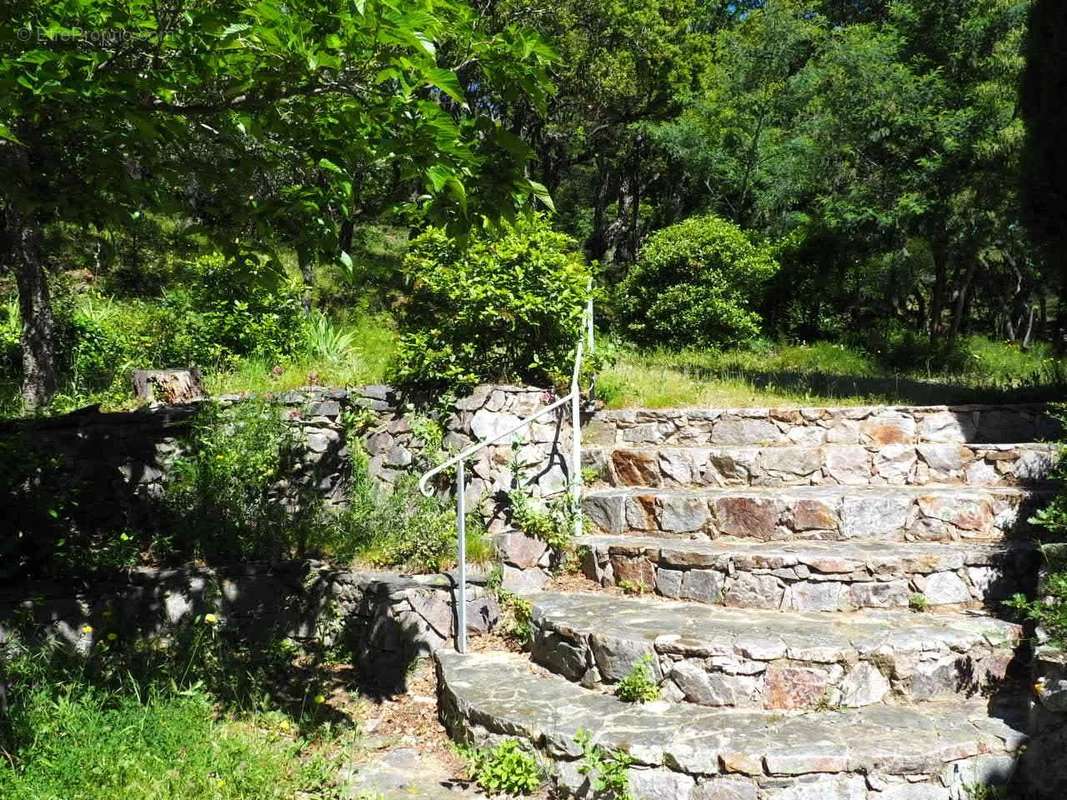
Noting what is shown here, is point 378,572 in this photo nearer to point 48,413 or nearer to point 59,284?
point 48,413

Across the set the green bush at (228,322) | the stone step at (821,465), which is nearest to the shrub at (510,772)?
the stone step at (821,465)

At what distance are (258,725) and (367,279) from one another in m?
11.2

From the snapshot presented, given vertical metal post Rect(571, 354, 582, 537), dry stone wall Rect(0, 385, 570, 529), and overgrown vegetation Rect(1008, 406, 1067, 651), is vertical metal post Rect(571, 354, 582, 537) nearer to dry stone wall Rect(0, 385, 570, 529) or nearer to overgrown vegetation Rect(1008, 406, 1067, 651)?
dry stone wall Rect(0, 385, 570, 529)

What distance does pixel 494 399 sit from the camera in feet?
19.4

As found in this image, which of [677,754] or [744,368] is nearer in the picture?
[677,754]

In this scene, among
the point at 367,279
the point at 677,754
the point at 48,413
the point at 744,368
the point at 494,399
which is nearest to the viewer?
the point at 677,754

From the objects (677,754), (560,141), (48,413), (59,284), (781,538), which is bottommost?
(677,754)

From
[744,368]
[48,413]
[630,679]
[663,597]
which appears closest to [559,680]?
[630,679]

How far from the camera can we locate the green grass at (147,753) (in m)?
3.25

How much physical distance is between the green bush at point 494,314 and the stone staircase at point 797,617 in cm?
88

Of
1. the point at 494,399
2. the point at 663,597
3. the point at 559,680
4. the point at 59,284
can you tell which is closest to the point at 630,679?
the point at 559,680

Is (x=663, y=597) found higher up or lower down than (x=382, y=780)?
higher up

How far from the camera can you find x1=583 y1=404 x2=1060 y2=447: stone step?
6141mm

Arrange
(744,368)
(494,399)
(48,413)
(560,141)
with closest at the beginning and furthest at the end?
(494,399) → (48,413) → (744,368) → (560,141)
